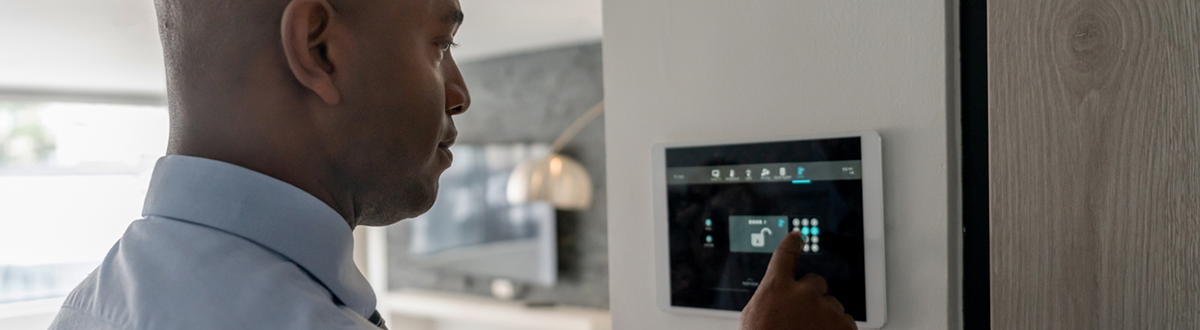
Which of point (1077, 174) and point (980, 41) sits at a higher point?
point (980, 41)

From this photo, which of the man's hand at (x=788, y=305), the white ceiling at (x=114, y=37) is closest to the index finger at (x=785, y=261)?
the man's hand at (x=788, y=305)

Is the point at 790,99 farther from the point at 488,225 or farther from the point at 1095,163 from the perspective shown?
the point at 488,225

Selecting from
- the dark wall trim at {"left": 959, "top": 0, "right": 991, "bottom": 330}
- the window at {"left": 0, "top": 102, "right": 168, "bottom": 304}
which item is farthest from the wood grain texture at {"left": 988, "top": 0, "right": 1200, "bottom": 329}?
the window at {"left": 0, "top": 102, "right": 168, "bottom": 304}

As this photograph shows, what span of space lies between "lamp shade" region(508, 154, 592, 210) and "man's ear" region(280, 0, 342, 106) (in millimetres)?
3155

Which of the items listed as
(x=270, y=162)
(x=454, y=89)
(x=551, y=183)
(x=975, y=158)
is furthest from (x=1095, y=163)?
(x=551, y=183)

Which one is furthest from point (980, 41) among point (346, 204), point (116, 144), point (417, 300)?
point (116, 144)

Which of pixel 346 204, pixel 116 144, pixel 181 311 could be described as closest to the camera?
pixel 181 311

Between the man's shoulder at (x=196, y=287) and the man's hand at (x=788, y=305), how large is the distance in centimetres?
37

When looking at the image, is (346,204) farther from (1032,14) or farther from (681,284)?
(1032,14)

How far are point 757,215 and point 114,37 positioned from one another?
3.71 m

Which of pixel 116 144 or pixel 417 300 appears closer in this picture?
pixel 417 300

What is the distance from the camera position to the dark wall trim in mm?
751

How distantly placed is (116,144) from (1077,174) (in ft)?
18.8

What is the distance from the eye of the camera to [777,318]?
2.22ft
